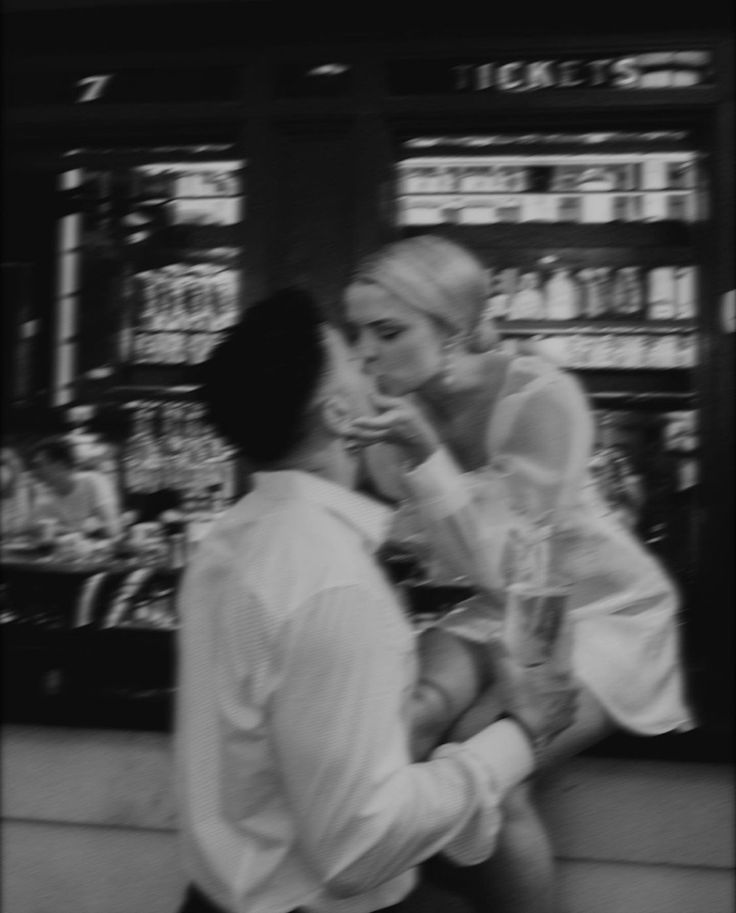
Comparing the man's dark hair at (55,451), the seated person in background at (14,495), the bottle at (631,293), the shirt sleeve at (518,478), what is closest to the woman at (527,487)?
the shirt sleeve at (518,478)

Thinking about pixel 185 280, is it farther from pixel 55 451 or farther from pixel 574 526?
pixel 574 526

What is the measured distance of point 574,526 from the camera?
2875 millimetres

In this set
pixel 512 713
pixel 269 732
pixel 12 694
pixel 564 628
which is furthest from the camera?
pixel 12 694

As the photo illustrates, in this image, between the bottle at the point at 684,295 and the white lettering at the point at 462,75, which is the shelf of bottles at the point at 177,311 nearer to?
the white lettering at the point at 462,75

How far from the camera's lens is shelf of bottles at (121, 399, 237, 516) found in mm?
3037

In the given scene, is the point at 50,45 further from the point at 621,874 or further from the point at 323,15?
the point at 621,874

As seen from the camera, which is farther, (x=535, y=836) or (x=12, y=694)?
(x=12, y=694)

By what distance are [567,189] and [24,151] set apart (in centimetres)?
169

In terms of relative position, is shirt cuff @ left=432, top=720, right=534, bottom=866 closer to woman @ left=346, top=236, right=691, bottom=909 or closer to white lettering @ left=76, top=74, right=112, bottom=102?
woman @ left=346, top=236, right=691, bottom=909

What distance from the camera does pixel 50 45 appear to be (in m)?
3.20

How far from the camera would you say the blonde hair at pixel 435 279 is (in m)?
2.89

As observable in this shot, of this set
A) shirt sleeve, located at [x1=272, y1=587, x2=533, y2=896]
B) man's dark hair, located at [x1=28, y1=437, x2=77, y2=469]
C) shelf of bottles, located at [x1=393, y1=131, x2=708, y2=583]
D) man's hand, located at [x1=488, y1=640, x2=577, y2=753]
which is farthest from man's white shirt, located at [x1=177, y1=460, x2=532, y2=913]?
man's dark hair, located at [x1=28, y1=437, x2=77, y2=469]

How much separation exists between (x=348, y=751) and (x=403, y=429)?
46.2 inches

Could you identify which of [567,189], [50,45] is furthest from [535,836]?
[50,45]
